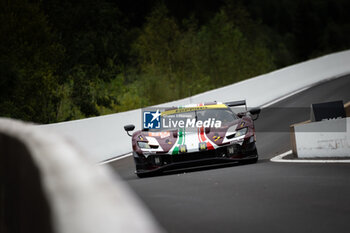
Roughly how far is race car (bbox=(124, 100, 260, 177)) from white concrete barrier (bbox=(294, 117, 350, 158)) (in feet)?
3.49

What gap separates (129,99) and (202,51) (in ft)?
62.9

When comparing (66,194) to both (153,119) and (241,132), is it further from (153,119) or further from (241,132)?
(153,119)

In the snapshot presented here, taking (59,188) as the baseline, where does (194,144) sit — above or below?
below

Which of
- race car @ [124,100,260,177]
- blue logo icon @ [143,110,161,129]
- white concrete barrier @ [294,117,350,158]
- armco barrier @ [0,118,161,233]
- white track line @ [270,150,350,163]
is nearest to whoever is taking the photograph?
armco barrier @ [0,118,161,233]

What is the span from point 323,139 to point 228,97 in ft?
45.2

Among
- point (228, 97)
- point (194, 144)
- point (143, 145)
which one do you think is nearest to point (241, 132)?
point (194, 144)

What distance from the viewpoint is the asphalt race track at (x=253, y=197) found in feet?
18.6

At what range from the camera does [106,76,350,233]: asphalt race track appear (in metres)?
5.68

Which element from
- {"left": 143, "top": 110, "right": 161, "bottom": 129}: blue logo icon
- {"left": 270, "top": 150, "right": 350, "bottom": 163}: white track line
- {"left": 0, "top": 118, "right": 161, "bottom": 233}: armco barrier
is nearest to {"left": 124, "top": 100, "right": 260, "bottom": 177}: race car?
{"left": 270, "top": 150, "right": 350, "bottom": 163}: white track line

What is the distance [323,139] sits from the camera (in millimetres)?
11148

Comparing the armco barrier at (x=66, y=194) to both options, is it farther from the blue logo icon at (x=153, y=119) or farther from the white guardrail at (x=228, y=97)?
the blue logo icon at (x=153, y=119)

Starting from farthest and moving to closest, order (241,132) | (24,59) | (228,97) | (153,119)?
(228,97)
(24,59)
(153,119)
(241,132)

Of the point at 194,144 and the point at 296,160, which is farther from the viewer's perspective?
the point at 296,160

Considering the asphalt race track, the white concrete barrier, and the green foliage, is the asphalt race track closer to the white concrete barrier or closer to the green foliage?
the white concrete barrier
